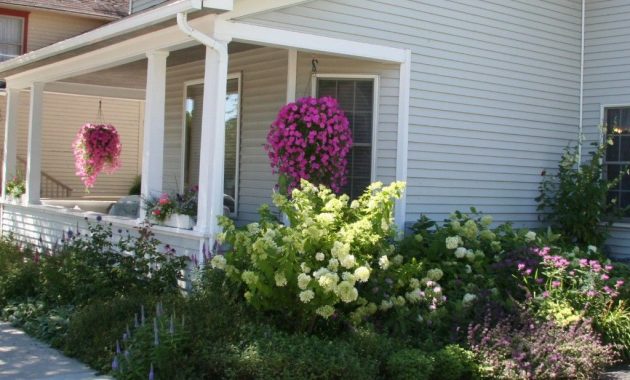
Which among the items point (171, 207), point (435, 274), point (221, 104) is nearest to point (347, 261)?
point (435, 274)

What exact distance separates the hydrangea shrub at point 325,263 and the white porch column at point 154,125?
1.90 metres

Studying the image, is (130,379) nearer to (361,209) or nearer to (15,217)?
(361,209)

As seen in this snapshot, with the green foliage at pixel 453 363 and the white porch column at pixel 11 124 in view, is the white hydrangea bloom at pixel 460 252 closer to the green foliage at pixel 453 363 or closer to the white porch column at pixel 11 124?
the green foliage at pixel 453 363

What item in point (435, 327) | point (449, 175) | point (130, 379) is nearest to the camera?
point (130, 379)

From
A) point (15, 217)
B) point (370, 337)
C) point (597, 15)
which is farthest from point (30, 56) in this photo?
point (597, 15)

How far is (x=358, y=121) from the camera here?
921cm

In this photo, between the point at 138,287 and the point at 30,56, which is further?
the point at 30,56

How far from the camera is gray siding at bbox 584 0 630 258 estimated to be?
10812mm

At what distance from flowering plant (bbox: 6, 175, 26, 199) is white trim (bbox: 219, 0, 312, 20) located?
685cm

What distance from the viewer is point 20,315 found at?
8141 mm

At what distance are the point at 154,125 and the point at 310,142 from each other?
1.76 metres

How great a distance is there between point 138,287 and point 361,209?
8.67 feet

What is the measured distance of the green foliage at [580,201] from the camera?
10156mm

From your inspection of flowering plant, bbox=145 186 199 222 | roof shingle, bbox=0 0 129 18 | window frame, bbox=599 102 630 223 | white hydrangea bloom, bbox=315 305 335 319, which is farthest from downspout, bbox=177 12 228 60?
roof shingle, bbox=0 0 129 18
